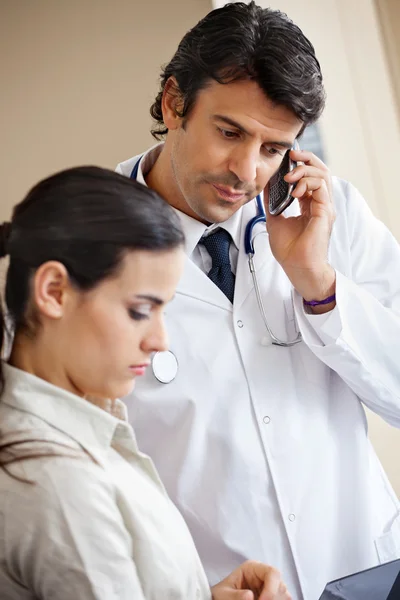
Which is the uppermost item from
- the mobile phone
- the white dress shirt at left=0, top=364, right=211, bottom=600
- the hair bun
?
the mobile phone

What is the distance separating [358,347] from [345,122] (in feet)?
4.35

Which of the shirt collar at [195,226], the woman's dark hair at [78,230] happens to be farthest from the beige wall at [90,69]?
the woman's dark hair at [78,230]

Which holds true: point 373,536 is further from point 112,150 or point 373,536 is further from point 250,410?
point 112,150

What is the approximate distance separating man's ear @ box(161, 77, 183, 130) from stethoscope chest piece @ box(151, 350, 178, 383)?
444mm

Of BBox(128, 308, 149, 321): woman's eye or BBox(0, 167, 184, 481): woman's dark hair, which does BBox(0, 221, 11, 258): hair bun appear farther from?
BBox(128, 308, 149, 321): woman's eye

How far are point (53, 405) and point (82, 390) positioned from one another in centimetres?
5

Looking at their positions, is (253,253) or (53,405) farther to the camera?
(253,253)

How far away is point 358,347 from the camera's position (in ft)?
4.07

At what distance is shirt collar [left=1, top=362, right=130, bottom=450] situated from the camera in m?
0.72

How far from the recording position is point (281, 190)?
52.3 inches

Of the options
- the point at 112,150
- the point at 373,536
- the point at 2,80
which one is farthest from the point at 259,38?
the point at 2,80

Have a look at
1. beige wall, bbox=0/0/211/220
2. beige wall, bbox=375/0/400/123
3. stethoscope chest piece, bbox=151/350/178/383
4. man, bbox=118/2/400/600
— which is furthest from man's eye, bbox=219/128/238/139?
beige wall, bbox=375/0/400/123

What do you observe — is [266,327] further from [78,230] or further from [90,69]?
[90,69]

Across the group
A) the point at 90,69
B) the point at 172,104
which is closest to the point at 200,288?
the point at 172,104
